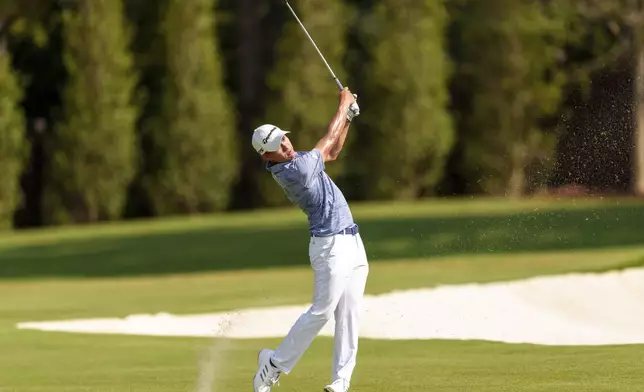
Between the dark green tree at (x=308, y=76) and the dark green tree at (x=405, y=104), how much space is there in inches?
29.7

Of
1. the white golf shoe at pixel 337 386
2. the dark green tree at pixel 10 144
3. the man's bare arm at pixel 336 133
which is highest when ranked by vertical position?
the dark green tree at pixel 10 144

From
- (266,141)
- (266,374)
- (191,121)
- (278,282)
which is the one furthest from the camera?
(191,121)

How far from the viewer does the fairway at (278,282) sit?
35.8 ft

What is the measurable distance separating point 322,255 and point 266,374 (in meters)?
0.80

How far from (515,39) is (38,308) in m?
16.9

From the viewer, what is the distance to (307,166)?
936 centimetres

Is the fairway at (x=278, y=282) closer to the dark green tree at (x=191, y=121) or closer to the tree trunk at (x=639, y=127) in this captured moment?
the dark green tree at (x=191, y=121)

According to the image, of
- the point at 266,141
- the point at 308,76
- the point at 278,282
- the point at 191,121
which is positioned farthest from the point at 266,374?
the point at 308,76

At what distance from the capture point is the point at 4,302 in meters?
18.7

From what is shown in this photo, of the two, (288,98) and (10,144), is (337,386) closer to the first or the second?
(10,144)

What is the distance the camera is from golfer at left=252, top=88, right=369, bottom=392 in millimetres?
9391

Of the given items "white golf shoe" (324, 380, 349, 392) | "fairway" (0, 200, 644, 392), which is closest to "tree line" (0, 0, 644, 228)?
"fairway" (0, 200, 644, 392)

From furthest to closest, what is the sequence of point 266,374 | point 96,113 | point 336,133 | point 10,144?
1. point 96,113
2. point 10,144
3. point 336,133
4. point 266,374

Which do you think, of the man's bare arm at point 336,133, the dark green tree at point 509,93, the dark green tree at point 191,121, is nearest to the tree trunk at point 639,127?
the dark green tree at point 509,93
